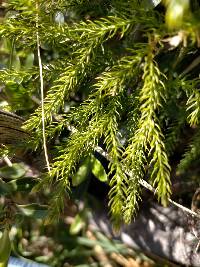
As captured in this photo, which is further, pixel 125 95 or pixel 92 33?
pixel 125 95

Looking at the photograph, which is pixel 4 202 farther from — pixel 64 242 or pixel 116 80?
pixel 116 80

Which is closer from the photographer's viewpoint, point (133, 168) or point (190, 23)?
point (190, 23)

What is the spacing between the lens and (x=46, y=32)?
38.7 inches

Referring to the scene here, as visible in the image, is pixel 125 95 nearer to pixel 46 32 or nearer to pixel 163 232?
pixel 46 32

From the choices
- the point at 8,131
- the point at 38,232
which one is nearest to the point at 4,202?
the point at 38,232

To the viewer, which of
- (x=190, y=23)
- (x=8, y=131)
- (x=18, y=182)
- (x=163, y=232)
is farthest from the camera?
(x=163, y=232)

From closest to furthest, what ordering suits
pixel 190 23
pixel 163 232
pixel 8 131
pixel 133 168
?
pixel 190 23 < pixel 133 168 < pixel 8 131 < pixel 163 232

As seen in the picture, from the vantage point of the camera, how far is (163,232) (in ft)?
5.34

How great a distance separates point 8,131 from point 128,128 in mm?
365

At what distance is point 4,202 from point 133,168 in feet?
2.25

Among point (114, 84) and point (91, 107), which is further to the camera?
point (91, 107)

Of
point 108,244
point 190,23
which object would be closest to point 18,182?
point 108,244

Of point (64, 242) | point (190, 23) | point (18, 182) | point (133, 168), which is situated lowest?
point (64, 242)

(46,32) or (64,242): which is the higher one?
(46,32)
